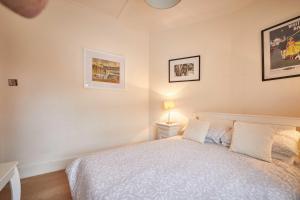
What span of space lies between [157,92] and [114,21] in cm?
171

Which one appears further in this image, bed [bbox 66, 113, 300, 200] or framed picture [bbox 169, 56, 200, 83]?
framed picture [bbox 169, 56, 200, 83]

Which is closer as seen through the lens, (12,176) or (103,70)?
(12,176)

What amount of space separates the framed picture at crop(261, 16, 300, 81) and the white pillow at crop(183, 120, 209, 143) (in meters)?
1.03

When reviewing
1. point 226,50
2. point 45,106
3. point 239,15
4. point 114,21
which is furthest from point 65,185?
point 239,15

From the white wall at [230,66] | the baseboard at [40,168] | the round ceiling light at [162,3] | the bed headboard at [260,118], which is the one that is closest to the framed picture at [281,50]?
the white wall at [230,66]

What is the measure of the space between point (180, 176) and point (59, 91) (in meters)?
2.24

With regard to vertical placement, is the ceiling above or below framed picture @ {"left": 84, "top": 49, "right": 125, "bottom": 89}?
above

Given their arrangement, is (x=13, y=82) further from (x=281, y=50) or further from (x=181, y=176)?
(x=281, y=50)

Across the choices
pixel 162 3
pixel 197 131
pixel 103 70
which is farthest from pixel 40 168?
pixel 162 3

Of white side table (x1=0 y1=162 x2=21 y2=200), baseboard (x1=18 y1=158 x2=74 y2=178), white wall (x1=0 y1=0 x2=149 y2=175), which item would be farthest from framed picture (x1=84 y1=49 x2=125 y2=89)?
white side table (x1=0 y1=162 x2=21 y2=200)

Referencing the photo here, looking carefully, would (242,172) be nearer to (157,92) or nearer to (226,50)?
(226,50)

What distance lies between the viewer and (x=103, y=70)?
115 inches

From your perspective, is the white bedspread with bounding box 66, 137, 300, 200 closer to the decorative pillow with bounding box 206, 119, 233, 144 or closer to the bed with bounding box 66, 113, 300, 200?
the bed with bounding box 66, 113, 300, 200

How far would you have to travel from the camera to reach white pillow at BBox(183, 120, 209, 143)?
221 centimetres
